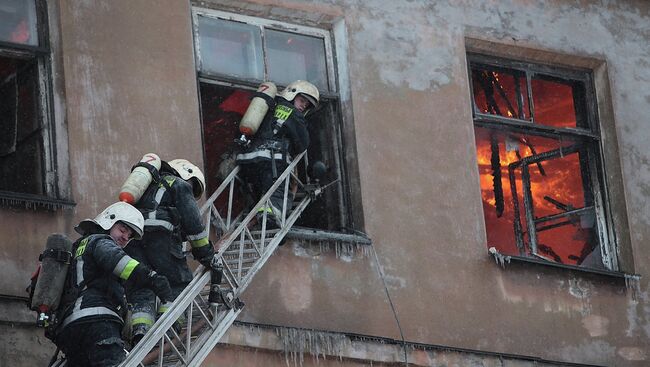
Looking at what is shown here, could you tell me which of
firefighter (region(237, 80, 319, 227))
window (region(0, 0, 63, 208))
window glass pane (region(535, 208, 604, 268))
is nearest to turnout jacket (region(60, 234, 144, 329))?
window (region(0, 0, 63, 208))

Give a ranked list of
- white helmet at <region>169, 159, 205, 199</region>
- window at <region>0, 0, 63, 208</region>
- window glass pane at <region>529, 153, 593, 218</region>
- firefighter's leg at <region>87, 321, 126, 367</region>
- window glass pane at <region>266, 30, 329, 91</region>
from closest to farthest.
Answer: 1. firefighter's leg at <region>87, 321, 126, 367</region>
2. white helmet at <region>169, 159, 205, 199</region>
3. window at <region>0, 0, 63, 208</region>
4. window glass pane at <region>266, 30, 329, 91</region>
5. window glass pane at <region>529, 153, 593, 218</region>

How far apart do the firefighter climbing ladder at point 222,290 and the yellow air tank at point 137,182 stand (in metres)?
0.78

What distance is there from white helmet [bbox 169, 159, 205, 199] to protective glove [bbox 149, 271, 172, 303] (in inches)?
65.8

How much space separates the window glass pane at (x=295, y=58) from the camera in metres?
18.5

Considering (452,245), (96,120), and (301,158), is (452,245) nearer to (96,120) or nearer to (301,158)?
(301,158)

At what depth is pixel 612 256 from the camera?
1980 centimetres

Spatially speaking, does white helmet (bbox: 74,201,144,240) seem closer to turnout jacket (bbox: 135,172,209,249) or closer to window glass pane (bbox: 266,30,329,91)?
turnout jacket (bbox: 135,172,209,249)

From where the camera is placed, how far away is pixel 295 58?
61.2ft

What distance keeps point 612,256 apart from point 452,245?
2.16 m

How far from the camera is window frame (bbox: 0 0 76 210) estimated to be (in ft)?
53.4

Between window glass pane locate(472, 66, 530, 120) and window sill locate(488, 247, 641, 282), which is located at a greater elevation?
window glass pane locate(472, 66, 530, 120)

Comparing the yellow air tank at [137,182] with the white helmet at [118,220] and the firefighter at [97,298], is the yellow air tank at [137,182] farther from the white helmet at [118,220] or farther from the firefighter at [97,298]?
the firefighter at [97,298]

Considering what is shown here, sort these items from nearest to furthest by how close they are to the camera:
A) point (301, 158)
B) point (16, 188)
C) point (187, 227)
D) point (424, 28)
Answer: point (187, 227) → point (16, 188) → point (301, 158) → point (424, 28)

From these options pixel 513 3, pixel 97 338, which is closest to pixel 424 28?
pixel 513 3
